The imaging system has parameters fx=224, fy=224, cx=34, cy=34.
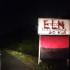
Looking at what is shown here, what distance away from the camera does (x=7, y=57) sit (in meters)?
2.28

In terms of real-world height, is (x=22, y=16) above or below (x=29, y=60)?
above

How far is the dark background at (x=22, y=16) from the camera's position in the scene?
229cm

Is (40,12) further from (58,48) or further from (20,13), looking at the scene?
(58,48)

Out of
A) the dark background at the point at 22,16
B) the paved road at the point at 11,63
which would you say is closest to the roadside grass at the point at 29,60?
the paved road at the point at 11,63

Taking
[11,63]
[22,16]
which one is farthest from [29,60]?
[22,16]

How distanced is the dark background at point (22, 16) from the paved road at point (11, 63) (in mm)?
151

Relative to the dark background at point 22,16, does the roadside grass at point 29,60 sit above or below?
below

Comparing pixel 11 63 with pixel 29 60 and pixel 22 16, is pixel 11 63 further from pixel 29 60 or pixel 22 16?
pixel 22 16

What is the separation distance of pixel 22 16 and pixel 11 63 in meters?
0.50

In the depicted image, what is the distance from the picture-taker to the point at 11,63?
7.49 feet

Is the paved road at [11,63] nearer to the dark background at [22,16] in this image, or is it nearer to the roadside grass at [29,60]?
the roadside grass at [29,60]

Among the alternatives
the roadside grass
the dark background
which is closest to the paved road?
the roadside grass

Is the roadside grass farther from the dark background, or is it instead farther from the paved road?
the dark background

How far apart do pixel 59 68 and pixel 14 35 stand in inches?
23.1
